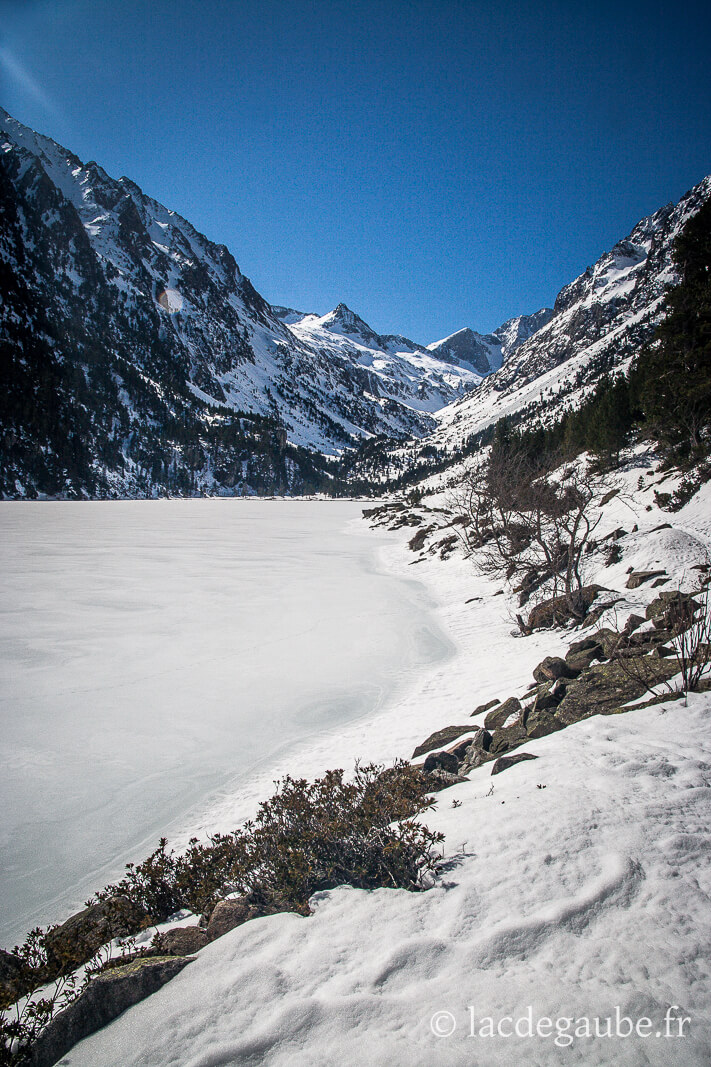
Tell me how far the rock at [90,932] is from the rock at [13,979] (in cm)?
16

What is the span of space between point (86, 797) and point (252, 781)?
8.82 feet

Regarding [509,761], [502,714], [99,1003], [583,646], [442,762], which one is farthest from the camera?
[583,646]

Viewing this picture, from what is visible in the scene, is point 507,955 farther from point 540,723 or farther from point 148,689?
point 148,689

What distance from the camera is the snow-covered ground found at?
2.33 meters

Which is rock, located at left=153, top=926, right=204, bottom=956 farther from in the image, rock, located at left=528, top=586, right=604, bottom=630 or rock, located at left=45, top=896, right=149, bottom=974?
rock, located at left=528, top=586, right=604, bottom=630

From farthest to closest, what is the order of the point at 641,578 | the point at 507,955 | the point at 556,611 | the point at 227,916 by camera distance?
1. the point at 556,611
2. the point at 641,578
3. the point at 227,916
4. the point at 507,955

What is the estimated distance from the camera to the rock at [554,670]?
8305 mm

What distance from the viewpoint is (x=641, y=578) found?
37.3 feet

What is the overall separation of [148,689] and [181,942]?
26.0 ft

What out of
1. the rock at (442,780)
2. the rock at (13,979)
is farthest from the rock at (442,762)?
the rock at (13,979)

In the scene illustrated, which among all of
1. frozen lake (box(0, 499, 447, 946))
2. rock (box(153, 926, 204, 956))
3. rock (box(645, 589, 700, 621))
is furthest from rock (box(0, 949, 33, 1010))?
rock (box(645, 589, 700, 621))

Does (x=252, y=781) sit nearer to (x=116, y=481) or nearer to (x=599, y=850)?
(x=599, y=850)

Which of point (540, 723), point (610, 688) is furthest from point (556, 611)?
point (540, 723)

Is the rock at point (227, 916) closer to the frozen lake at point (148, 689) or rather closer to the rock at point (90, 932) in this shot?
the rock at point (90, 932)
